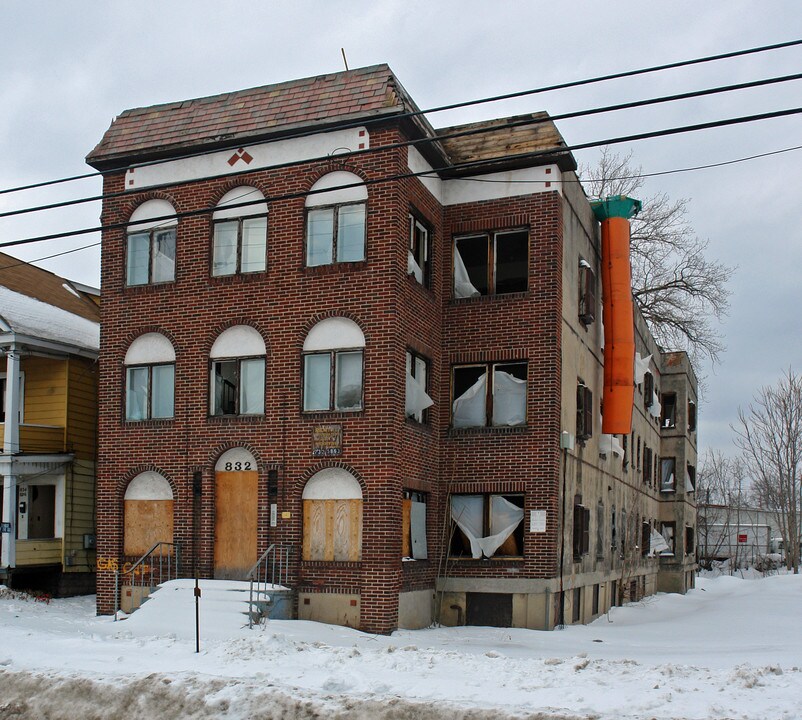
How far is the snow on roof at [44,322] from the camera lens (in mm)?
25539

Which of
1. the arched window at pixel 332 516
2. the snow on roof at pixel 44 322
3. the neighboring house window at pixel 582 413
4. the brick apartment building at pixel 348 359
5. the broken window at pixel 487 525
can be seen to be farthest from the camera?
the snow on roof at pixel 44 322

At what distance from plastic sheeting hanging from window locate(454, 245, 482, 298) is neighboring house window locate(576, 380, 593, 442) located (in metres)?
3.47

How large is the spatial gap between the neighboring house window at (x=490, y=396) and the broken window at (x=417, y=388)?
923mm

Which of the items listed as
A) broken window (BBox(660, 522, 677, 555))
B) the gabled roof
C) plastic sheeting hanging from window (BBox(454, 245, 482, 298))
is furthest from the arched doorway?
broken window (BBox(660, 522, 677, 555))

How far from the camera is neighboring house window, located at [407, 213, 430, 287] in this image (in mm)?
20594

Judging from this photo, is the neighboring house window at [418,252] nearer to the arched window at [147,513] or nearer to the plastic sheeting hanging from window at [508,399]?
the plastic sheeting hanging from window at [508,399]

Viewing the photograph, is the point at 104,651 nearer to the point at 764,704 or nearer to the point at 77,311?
the point at 764,704

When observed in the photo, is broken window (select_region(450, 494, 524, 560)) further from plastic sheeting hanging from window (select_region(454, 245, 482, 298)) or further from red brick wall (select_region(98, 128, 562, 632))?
plastic sheeting hanging from window (select_region(454, 245, 482, 298))

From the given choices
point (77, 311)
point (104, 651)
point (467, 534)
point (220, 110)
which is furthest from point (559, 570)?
point (77, 311)

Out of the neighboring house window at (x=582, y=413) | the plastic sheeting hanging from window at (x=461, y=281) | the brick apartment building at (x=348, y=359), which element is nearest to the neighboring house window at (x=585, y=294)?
the brick apartment building at (x=348, y=359)

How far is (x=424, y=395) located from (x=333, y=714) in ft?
35.5

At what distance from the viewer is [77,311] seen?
1191 inches

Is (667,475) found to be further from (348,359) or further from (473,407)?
(348,359)

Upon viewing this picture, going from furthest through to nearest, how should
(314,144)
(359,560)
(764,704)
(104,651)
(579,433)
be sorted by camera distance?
(579,433)
(314,144)
(359,560)
(104,651)
(764,704)
